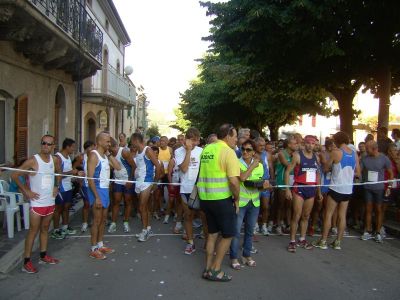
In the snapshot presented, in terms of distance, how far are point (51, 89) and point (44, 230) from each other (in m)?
8.27

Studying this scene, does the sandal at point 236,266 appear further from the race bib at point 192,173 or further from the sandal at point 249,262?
the race bib at point 192,173

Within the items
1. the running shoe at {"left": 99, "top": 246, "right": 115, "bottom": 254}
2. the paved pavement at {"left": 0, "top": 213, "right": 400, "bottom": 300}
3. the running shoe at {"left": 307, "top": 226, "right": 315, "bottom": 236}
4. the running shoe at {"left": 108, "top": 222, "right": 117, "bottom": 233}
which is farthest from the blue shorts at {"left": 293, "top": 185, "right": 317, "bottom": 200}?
the running shoe at {"left": 108, "top": 222, "right": 117, "bottom": 233}

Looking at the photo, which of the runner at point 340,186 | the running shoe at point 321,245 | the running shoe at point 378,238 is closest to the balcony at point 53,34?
the runner at point 340,186

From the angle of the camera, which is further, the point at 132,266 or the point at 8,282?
the point at 132,266

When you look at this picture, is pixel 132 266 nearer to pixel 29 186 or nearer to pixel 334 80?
pixel 29 186

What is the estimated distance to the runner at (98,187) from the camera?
19.9 feet

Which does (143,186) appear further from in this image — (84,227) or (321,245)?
(321,245)

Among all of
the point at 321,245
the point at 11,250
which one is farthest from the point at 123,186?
the point at 321,245

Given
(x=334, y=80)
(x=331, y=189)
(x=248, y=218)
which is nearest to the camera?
(x=248, y=218)

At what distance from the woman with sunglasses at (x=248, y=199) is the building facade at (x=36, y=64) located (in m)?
4.88

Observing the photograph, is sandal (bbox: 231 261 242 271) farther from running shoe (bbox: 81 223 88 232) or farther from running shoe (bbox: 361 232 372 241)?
running shoe (bbox: 81 223 88 232)

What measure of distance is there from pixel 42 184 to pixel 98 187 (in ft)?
2.74

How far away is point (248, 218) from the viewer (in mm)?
6074

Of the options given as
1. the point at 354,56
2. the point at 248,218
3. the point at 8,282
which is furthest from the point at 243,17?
the point at 8,282
